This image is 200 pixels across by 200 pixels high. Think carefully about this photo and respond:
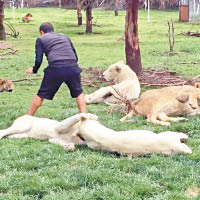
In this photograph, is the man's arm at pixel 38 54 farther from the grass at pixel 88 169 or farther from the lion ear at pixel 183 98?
the lion ear at pixel 183 98

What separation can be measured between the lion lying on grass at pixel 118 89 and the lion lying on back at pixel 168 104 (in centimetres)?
119

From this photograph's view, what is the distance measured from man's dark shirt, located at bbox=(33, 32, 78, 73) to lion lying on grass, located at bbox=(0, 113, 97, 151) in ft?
3.48

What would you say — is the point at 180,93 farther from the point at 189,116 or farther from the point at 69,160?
the point at 69,160

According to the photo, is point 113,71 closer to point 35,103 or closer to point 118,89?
point 118,89

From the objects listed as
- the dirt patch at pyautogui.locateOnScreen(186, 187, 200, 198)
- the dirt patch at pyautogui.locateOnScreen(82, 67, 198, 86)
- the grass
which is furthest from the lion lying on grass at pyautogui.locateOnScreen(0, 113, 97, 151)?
the dirt patch at pyautogui.locateOnScreen(82, 67, 198, 86)

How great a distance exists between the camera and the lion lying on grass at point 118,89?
9648mm

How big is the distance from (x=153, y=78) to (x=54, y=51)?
5311 millimetres

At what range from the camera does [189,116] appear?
324 inches

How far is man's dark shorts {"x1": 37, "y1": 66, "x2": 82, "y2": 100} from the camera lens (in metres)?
7.82

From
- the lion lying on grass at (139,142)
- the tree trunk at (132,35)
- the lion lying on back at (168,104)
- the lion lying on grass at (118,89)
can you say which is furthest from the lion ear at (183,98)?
the tree trunk at (132,35)

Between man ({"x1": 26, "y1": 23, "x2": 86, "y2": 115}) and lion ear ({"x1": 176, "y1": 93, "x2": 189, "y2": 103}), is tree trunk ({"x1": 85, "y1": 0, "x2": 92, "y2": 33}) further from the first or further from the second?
lion ear ({"x1": 176, "y1": 93, "x2": 189, "y2": 103})

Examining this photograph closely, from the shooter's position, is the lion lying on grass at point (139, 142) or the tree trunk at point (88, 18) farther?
the tree trunk at point (88, 18)

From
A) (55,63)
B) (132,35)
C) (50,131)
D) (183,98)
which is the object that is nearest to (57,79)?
(55,63)

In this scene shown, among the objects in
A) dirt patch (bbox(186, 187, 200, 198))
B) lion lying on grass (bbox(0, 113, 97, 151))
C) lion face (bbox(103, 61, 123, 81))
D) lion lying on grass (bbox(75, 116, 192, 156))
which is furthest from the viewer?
lion face (bbox(103, 61, 123, 81))
